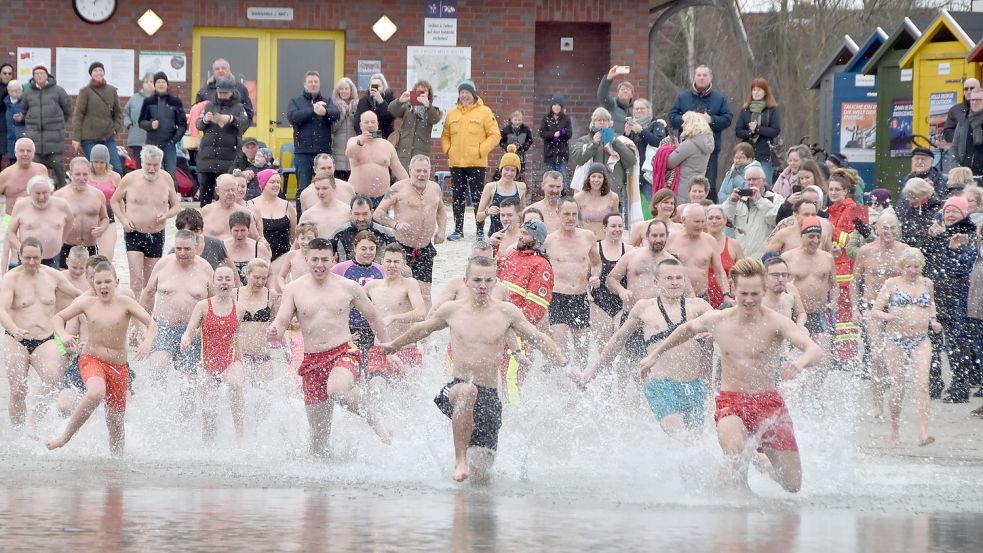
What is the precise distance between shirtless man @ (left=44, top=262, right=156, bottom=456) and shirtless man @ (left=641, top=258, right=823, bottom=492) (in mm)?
4015

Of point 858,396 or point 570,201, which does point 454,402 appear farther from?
point 858,396

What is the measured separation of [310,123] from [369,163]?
6.12ft

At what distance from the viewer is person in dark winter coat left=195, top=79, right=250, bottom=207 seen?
698 inches

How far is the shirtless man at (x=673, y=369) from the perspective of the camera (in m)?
10.5

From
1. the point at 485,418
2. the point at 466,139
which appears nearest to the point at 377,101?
the point at 466,139

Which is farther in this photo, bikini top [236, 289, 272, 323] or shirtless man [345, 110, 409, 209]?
shirtless man [345, 110, 409, 209]

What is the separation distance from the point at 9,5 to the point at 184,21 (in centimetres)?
241

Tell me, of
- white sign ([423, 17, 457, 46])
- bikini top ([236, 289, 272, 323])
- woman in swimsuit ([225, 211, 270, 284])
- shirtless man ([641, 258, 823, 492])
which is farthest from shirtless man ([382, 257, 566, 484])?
white sign ([423, 17, 457, 46])

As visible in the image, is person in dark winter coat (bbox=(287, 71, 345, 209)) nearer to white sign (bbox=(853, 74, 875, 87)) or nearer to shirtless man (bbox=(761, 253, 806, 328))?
shirtless man (bbox=(761, 253, 806, 328))

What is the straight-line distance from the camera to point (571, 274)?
12.8 metres

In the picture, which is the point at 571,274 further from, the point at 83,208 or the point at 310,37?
the point at 310,37

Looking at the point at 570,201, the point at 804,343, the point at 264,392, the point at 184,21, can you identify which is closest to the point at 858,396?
the point at 570,201

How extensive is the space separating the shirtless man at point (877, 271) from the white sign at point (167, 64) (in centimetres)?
1278

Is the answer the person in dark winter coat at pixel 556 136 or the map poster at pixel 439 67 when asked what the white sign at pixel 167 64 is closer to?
the map poster at pixel 439 67
